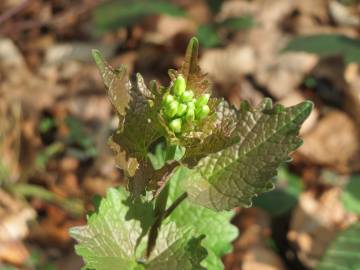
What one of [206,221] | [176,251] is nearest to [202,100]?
[176,251]

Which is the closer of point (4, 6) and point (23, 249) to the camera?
point (23, 249)

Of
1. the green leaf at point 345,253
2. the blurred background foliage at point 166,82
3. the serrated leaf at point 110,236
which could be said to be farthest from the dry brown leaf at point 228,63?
the serrated leaf at point 110,236

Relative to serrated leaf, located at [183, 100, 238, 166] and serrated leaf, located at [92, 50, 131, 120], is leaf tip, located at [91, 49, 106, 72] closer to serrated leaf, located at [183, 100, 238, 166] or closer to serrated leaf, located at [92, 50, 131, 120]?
serrated leaf, located at [92, 50, 131, 120]

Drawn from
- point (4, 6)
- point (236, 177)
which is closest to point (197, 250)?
point (236, 177)

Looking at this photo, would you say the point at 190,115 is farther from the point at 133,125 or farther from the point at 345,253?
the point at 345,253

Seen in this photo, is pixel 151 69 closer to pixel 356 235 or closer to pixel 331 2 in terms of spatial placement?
pixel 331 2

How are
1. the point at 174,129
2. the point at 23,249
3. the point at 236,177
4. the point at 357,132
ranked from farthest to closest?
the point at 357,132
the point at 23,249
the point at 236,177
the point at 174,129
